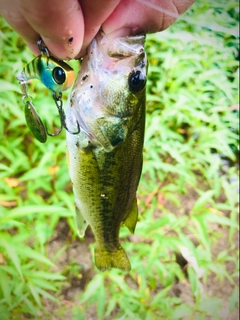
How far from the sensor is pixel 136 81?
71cm

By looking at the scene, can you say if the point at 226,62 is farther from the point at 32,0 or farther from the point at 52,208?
the point at 32,0

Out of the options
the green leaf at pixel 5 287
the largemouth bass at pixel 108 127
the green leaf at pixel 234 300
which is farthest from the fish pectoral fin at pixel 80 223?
the green leaf at pixel 234 300

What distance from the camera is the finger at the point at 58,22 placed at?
51 centimetres

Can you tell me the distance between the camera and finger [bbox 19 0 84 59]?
512mm

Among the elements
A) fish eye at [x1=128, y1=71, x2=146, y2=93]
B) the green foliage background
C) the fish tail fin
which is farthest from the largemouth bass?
the green foliage background

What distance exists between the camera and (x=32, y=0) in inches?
19.7

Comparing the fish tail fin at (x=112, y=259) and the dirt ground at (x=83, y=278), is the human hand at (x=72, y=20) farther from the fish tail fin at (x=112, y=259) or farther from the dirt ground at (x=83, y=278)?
the dirt ground at (x=83, y=278)

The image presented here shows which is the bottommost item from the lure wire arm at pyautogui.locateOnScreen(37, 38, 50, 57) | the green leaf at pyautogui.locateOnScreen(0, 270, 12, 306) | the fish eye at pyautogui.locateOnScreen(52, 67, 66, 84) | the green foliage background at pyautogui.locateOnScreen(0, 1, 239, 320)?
the green foliage background at pyautogui.locateOnScreen(0, 1, 239, 320)

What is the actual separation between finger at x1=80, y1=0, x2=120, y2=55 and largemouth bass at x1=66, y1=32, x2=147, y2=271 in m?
0.05

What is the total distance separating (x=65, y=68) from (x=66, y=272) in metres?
1.43

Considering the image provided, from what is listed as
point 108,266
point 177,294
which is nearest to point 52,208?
point 108,266

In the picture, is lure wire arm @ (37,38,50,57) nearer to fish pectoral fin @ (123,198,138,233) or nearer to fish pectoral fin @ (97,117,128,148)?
fish pectoral fin @ (97,117,128,148)

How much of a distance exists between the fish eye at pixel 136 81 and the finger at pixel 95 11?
0.45 ft

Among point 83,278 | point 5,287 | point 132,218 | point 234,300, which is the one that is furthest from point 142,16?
point 234,300
